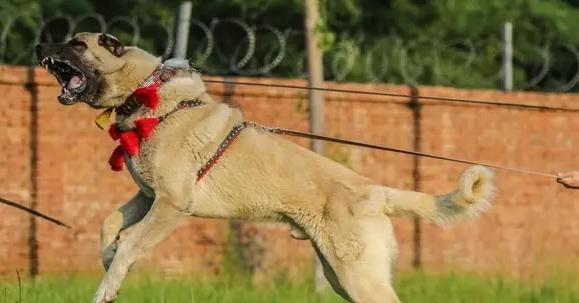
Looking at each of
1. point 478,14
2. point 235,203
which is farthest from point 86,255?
point 478,14

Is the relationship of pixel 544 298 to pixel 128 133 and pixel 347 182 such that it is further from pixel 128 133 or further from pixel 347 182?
pixel 128 133

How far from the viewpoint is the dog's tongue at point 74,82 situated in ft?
A: 27.3

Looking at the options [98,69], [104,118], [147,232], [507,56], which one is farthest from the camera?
[507,56]

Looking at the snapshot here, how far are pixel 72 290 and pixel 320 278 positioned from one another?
2.02 m

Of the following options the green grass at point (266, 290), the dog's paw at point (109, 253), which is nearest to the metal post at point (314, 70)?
the green grass at point (266, 290)

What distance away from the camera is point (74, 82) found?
8.34 m

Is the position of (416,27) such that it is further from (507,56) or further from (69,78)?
(69,78)

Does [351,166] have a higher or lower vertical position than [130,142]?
lower

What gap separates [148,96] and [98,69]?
295mm

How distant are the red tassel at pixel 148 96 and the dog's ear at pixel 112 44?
0.23 m

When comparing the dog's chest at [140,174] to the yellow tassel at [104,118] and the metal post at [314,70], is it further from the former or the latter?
the metal post at [314,70]

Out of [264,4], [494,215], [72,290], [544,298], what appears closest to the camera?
[72,290]

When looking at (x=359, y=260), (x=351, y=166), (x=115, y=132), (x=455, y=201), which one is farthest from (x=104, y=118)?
(x=351, y=166)

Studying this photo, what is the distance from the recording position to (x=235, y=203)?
849 centimetres
